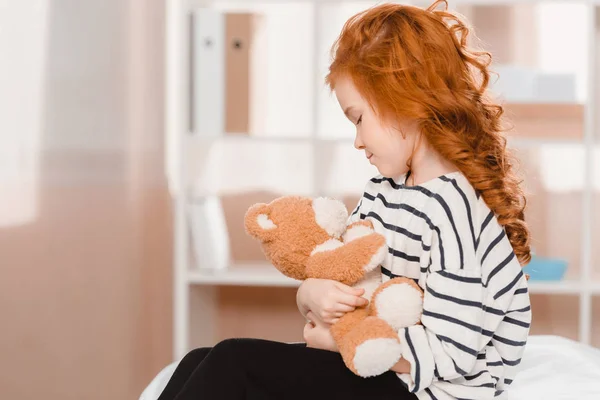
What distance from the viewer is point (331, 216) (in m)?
1.25

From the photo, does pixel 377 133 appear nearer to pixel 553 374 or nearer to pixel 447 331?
pixel 447 331

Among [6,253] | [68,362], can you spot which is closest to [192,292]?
[68,362]

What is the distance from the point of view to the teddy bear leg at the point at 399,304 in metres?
1.13

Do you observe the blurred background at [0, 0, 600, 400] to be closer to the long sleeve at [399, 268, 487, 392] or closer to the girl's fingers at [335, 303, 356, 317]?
the girl's fingers at [335, 303, 356, 317]

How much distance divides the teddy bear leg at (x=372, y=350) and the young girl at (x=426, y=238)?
0.03 m

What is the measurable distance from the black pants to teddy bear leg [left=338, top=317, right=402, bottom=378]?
1.8 inches

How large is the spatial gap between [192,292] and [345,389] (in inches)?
57.6

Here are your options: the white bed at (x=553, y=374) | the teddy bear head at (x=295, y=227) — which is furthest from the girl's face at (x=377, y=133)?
the white bed at (x=553, y=374)

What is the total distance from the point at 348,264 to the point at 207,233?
50.7 inches

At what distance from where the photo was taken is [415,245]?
1.19m

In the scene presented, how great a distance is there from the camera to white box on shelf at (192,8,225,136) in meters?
2.39

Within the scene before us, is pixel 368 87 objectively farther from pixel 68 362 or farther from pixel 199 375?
pixel 68 362

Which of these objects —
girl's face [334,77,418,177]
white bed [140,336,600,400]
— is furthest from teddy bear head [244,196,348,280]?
white bed [140,336,600,400]

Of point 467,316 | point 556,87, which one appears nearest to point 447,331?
point 467,316
